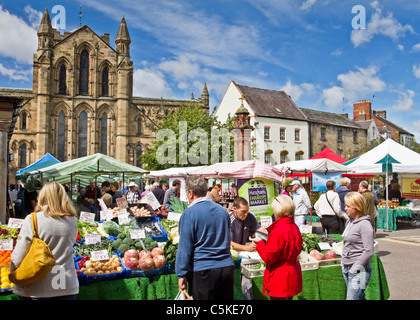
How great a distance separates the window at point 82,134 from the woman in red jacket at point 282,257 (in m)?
41.8

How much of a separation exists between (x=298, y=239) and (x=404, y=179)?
59.5ft

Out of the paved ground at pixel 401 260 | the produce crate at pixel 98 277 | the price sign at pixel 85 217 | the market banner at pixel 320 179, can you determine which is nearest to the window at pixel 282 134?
the market banner at pixel 320 179

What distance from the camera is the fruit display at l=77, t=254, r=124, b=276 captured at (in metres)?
4.83

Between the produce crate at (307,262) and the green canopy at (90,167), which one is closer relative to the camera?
the produce crate at (307,262)

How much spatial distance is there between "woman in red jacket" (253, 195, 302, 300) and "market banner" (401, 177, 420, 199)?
17.6 metres

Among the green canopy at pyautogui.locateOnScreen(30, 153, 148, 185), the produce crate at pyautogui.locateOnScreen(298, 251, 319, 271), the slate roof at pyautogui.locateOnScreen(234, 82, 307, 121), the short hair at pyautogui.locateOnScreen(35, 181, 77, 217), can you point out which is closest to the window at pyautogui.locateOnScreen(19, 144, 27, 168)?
the slate roof at pyautogui.locateOnScreen(234, 82, 307, 121)

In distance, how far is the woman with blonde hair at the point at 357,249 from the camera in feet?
14.5

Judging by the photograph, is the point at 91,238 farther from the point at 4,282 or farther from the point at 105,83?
the point at 105,83

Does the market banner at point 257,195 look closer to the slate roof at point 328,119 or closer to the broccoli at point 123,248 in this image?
the broccoli at point 123,248

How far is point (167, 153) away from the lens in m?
33.9
